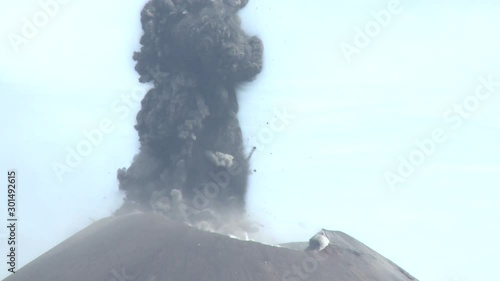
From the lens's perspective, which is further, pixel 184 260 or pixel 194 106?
pixel 194 106

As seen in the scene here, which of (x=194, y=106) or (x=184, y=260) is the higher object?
(x=194, y=106)

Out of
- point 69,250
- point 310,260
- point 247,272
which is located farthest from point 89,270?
point 310,260

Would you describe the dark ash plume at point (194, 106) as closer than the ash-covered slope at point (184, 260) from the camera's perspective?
No

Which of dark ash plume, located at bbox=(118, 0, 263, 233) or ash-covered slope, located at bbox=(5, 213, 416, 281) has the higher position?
dark ash plume, located at bbox=(118, 0, 263, 233)

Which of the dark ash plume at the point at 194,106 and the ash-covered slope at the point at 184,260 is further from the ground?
the dark ash plume at the point at 194,106

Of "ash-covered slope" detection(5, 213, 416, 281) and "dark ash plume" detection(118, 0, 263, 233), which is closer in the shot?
"ash-covered slope" detection(5, 213, 416, 281)

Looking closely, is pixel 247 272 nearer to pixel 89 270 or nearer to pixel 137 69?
pixel 89 270
